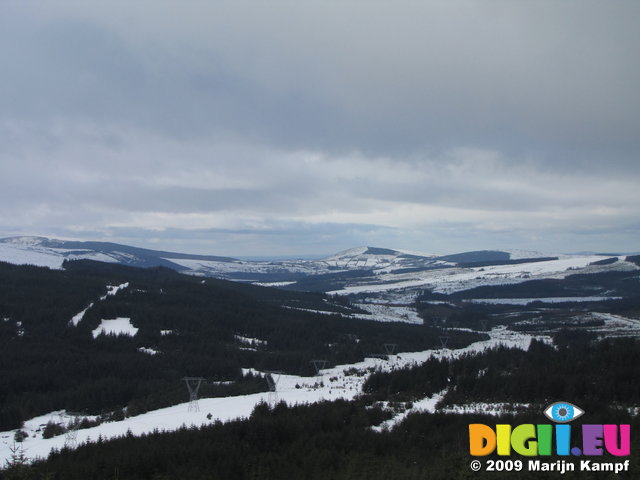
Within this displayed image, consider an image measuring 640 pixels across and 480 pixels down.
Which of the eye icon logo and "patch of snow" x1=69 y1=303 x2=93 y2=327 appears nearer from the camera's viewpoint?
the eye icon logo

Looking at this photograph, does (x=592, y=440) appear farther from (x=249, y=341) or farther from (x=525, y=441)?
(x=249, y=341)

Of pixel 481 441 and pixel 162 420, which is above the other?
pixel 481 441

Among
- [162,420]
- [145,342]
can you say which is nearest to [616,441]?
[162,420]

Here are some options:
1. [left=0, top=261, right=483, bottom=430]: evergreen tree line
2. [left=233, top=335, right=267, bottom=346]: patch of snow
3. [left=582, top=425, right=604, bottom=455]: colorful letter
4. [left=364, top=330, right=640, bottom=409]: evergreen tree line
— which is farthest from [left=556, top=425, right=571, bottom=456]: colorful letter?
[left=233, top=335, right=267, bottom=346]: patch of snow

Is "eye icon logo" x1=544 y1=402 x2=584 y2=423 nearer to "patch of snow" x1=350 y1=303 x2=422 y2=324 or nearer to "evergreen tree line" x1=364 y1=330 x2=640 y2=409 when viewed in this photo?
"evergreen tree line" x1=364 y1=330 x2=640 y2=409

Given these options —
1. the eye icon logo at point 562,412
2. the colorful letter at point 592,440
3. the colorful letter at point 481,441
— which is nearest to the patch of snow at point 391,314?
the eye icon logo at point 562,412

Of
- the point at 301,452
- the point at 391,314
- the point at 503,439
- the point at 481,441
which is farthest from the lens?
the point at 391,314

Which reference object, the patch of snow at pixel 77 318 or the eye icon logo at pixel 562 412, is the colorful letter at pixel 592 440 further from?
the patch of snow at pixel 77 318

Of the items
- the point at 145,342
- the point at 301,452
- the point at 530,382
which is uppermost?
the point at 301,452
